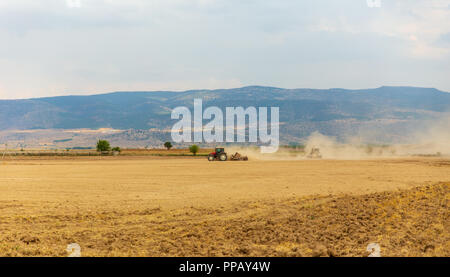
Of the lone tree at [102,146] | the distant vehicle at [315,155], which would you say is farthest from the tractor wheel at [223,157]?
the lone tree at [102,146]

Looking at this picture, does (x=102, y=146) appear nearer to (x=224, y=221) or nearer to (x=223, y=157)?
(x=223, y=157)

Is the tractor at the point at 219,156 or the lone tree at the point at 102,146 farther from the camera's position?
the lone tree at the point at 102,146

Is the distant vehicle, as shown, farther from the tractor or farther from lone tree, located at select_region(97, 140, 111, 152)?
lone tree, located at select_region(97, 140, 111, 152)

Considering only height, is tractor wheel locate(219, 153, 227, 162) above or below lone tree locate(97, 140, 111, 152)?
above

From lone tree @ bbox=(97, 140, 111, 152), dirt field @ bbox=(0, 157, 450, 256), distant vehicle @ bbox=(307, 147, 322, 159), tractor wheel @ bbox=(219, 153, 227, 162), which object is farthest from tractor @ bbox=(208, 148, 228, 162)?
lone tree @ bbox=(97, 140, 111, 152)

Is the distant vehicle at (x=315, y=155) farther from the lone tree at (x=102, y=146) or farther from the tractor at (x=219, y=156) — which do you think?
the lone tree at (x=102, y=146)

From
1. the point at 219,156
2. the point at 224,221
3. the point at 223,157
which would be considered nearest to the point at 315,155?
the point at 223,157

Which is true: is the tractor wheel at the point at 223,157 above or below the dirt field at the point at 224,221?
below

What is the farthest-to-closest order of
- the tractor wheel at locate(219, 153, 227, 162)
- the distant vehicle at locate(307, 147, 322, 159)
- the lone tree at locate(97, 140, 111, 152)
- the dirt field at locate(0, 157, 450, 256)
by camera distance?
the lone tree at locate(97, 140, 111, 152), the distant vehicle at locate(307, 147, 322, 159), the tractor wheel at locate(219, 153, 227, 162), the dirt field at locate(0, 157, 450, 256)

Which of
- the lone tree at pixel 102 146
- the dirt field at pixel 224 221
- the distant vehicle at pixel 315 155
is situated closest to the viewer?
the dirt field at pixel 224 221

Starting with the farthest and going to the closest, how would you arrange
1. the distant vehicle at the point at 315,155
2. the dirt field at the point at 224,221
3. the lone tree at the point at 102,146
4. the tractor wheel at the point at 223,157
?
the lone tree at the point at 102,146, the distant vehicle at the point at 315,155, the tractor wheel at the point at 223,157, the dirt field at the point at 224,221

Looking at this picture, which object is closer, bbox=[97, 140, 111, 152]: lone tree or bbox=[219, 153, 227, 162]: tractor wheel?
bbox=[219, 153, 227, 162]: tractor wheel
